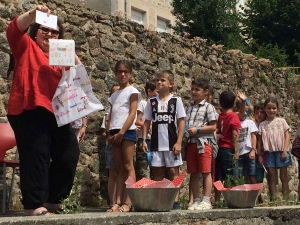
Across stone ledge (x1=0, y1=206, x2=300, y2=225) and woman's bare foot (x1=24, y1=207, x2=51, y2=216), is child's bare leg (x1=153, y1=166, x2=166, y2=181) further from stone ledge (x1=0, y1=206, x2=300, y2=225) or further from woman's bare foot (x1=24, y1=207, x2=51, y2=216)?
woman's bare foot (x1=24, y1=207, x2=51, y2=216)

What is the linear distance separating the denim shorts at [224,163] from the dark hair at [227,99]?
20.2 inches

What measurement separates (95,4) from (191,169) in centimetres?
1755

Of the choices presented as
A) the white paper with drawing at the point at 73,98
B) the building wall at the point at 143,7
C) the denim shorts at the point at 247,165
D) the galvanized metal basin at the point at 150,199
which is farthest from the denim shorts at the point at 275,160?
the building wall at the point at 143,7

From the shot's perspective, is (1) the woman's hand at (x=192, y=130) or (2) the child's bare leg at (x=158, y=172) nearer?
(2) the child's bare leg at (x=158, y=172)

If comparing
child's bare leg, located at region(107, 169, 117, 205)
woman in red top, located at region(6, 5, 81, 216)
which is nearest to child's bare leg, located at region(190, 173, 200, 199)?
child's bare leg, located at region(107, 169, 117, 205)

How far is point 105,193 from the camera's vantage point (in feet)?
25.0

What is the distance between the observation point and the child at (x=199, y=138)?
6133mm

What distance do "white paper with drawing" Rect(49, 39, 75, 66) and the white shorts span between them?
185 centimetres

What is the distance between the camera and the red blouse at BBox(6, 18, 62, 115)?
14.2ft

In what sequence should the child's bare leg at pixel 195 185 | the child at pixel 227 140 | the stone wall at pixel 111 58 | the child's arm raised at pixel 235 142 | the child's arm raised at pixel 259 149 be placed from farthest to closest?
the child's arm raised at pixel 259 149, the stone wall at pixel 111 58, the child at pixel 227 140, the child's arm raised at pixel 235 142, the child's bare leg at pixel 195 185

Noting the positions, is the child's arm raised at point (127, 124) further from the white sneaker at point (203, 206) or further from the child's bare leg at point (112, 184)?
the white sneaker at point (203, 206)

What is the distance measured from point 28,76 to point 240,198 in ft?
7.73

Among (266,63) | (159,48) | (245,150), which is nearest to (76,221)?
(245,150)

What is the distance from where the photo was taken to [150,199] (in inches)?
186
